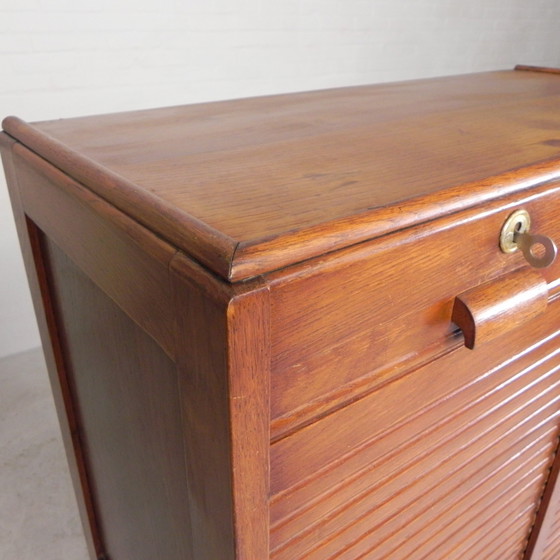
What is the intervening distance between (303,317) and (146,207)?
0.49ft

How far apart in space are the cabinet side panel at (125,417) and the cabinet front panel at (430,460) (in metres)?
0.13

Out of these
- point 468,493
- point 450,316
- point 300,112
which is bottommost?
point 468,493

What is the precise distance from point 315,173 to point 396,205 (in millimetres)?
117

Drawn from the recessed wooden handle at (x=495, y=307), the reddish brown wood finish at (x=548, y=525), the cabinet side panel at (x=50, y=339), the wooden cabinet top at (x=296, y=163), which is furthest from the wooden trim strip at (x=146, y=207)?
the reddish brown wood finish at (x=548, y=525)

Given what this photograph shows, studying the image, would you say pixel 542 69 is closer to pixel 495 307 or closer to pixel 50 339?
pixel 495 307

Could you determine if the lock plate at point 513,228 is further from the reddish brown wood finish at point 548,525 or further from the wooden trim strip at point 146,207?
the reddish brown wood finish at point 548,525

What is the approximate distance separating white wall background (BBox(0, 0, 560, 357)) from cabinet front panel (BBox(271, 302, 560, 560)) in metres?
1.65

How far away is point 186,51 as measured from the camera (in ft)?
6.58

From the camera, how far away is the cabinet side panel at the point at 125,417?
575 millimetres

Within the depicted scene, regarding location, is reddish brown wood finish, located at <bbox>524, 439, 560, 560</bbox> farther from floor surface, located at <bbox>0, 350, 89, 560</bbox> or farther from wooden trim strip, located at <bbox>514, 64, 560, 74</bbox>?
floor surface, located at <bbox>0, 350, 89, 560</bbox>

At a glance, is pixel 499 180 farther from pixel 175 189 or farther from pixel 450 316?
pixel 175 189

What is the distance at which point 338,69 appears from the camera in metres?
2.42

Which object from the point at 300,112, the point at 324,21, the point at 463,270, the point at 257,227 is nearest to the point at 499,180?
the point at 463,270

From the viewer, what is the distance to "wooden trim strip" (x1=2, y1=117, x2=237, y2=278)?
0.37 metres
